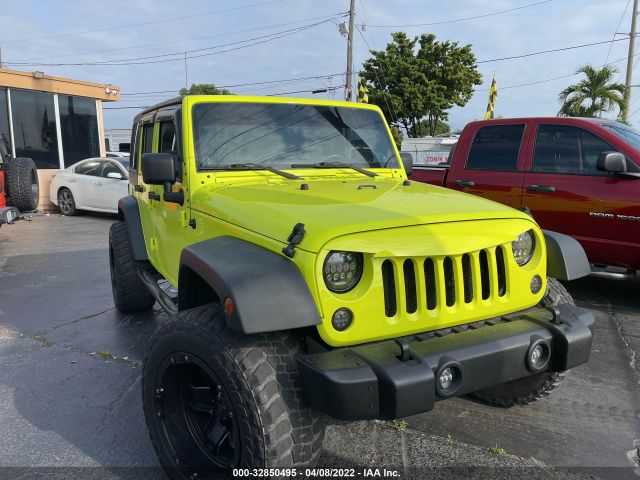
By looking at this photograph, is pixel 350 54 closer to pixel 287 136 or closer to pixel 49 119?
pixel 49 119

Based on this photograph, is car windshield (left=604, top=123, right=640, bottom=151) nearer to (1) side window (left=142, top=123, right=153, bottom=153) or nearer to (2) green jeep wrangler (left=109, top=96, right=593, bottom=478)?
(2) green jeep wrangler (left=109, top=96, right=593, bottom=478)

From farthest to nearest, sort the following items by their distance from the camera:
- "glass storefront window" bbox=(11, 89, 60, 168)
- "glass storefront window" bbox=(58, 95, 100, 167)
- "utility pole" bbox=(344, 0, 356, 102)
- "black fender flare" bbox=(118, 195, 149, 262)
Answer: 1. "utility pole" bbox=(344, 0, 356, 102)
2. "glass storefront window" bbox=(58, 95, 100, 167)
3. "glass storefront window" bbox=(11, 89, 60, 168)
4. "black fender flare" bbox=(118, 195, 149, 262)

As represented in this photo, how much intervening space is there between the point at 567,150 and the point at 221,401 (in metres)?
4.65

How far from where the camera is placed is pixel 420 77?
84.0 ft

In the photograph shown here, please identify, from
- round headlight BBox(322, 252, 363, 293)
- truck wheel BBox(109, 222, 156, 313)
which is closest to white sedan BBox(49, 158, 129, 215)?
truck wheel BBox(109, 222, 156, 313)

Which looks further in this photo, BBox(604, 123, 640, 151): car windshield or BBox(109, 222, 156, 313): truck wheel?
BBox(604, 123, 640, 151): car windshield

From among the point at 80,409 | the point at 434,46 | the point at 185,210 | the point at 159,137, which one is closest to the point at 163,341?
the point at 185,210

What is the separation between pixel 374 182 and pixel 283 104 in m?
0.84

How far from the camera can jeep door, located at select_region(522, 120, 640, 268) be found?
4.96 m

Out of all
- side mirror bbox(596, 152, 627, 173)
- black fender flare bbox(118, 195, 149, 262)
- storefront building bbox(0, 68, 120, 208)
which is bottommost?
black fender flare bbox(118, 195, 149, 262)

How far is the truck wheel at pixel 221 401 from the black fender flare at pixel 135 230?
1.99 m

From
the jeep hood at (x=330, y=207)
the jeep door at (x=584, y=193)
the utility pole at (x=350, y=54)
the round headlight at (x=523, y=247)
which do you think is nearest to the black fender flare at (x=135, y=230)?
the jeep hood at (x=330, y=207)

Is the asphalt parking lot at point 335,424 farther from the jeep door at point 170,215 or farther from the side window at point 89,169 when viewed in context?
the side window at point 89,169

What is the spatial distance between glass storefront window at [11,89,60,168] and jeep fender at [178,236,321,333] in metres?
13.4
